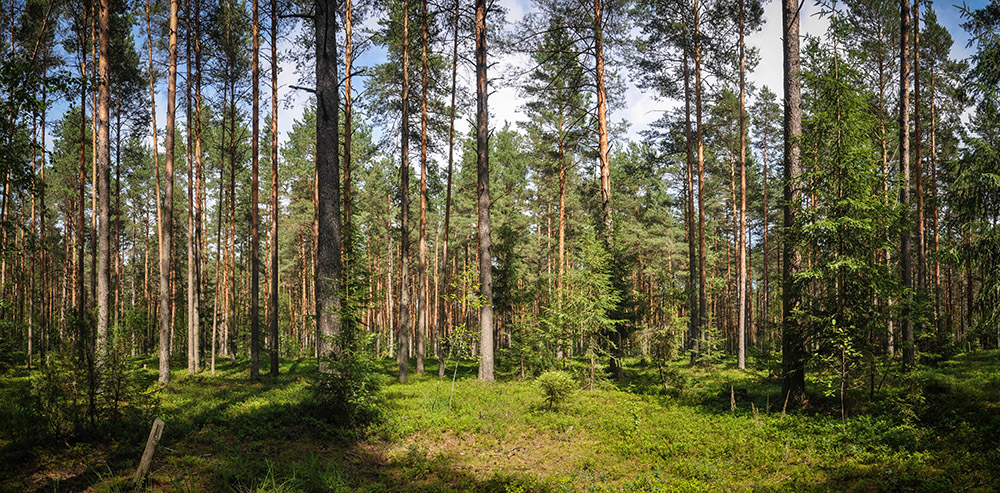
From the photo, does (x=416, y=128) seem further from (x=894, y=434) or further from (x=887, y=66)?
(x=887, y=66)

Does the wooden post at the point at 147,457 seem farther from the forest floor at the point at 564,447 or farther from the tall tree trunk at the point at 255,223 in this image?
the tall tree trunk at the point at 255,223

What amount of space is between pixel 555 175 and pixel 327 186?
881 inches

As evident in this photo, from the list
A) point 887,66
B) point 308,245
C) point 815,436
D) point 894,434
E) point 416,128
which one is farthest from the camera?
point 308,245

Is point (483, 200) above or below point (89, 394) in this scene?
above

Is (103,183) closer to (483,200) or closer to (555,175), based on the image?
(483,200)

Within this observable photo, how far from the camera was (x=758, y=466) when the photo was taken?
6965mm

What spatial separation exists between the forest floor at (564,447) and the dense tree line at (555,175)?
1059 millimetres

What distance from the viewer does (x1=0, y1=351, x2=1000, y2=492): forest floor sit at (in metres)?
6.00

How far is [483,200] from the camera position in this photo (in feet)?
46.5

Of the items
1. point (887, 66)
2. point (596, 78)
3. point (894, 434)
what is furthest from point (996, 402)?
point (887, 66)

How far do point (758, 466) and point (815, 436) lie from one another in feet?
5.75

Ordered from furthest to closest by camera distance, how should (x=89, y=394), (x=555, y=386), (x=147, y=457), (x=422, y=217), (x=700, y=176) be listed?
(x=700, y=176) < (x=422, y=217) < (x=555, y=386) < (x=89, y=394) < (x=147, y=457)

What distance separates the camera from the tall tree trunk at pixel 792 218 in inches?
364

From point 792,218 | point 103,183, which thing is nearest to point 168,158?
point 103,183
